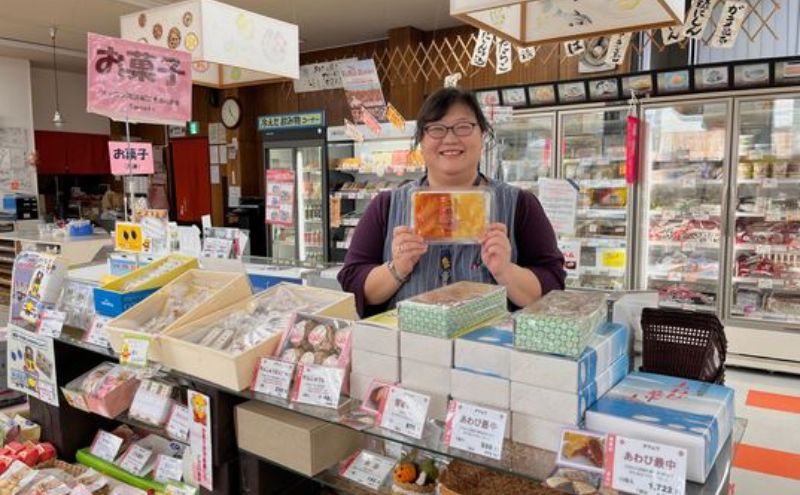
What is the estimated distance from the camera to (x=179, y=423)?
5.09 feet

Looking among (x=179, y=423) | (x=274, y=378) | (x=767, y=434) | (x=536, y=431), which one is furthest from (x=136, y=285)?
(x=767, y=434)

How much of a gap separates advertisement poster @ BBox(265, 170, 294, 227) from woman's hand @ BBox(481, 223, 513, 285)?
4777mm

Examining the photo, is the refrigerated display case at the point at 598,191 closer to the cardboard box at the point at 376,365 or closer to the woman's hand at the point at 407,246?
the woman's hand at the point at 407,246

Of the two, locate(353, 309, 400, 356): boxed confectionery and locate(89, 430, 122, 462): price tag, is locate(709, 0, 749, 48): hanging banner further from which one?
locate(89, 430, 122, 462): price tag

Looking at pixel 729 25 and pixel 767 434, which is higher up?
pixel 729 25

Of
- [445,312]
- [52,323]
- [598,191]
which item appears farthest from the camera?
[598,191]

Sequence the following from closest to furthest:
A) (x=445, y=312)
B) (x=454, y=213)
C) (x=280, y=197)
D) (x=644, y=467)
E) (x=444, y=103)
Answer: (x=644, y=467) → (x=445, y=312) → (x=454, y=213) → (x=444, y=103) → (x=280, y=197)

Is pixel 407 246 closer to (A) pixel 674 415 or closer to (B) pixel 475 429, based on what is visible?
(B) pixel 475 429

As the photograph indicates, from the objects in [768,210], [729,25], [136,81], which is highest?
[729,25]

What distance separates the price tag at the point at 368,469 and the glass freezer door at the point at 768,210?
14.4ft

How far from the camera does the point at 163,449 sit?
6.32 ft

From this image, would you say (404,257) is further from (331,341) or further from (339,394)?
(339,394)

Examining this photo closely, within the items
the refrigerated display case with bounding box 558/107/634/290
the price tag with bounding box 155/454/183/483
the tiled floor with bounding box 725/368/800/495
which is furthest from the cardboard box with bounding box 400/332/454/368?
the refrigerated display case with bounding box 558/107/634/290

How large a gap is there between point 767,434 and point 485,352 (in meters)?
3.47
